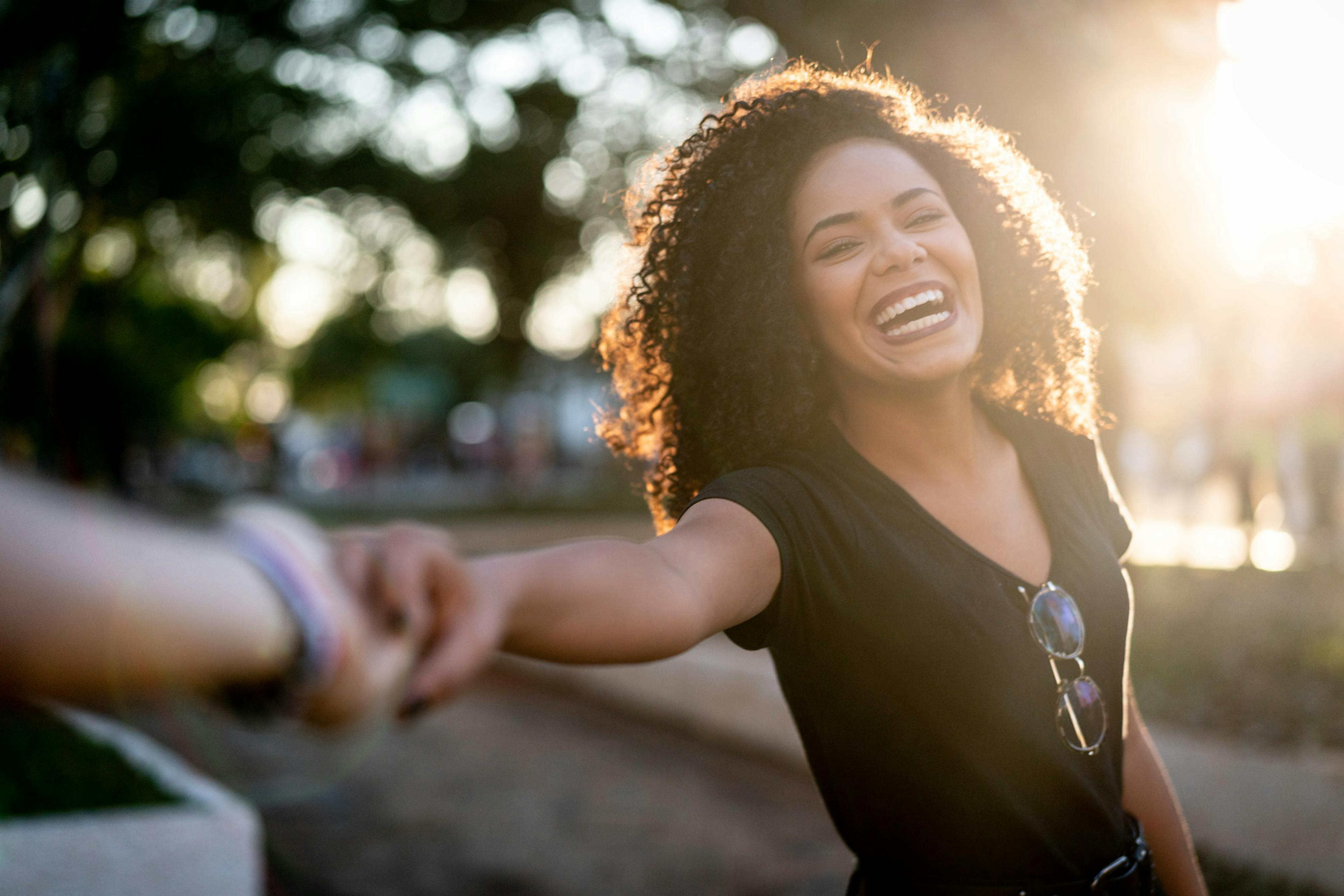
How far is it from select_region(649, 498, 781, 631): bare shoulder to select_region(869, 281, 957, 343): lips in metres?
0.47

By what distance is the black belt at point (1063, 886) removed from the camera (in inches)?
64.2

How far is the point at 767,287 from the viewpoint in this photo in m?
1.92

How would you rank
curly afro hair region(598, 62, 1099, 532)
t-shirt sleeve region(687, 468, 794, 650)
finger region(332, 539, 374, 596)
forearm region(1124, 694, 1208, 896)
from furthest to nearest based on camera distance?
1. forearm region(1124, 694, 1208, 896)
2. curly afro hair region(598, 62, 1099, 532)
3. t-shirt sleeve region(687, 468, 794, 650)
4. finger region(332, 539, 374, 596)

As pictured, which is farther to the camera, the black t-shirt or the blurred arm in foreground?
the black t-shirt

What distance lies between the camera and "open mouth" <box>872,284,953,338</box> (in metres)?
1.82

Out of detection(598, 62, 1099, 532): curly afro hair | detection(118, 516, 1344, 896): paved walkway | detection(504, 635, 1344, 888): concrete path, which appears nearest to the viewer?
A: detection(598, 62, 1099, 532): curly afro hair

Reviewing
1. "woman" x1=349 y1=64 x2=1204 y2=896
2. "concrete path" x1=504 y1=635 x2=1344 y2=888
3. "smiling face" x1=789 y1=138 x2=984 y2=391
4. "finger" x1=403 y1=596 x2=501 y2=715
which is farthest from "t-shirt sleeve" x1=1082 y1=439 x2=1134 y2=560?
"concrete path" x1=504 y1=635 x2=1344 y2=888

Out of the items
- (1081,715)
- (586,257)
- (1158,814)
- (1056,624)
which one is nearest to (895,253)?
(1056,624)

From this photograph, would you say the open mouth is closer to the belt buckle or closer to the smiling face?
the smiling face

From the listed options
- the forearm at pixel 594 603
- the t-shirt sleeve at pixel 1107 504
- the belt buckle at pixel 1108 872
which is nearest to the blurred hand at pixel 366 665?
the forearm at pixel 594 603

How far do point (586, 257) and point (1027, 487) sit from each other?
65.2 ft

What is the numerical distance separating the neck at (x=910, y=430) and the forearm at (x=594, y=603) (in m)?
0.64

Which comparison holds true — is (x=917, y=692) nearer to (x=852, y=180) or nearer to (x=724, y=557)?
(x=724, y=557)

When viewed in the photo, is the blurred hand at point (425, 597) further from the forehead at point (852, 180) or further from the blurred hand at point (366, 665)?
the forehead at point (852, 180)
